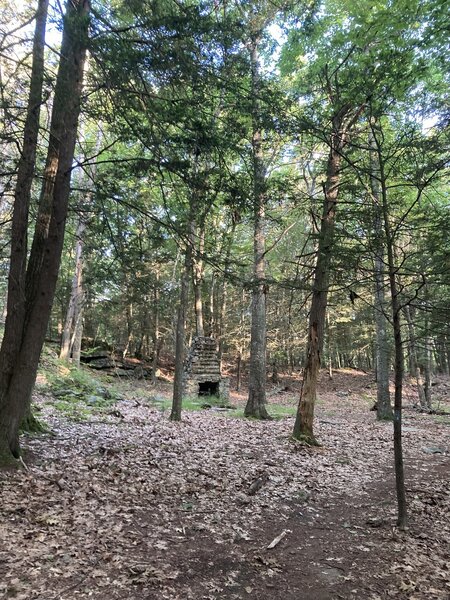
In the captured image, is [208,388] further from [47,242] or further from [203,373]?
[47,242]

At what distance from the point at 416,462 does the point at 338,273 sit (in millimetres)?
4876

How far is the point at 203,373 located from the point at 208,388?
3.14 feet

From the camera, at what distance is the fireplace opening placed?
59.3ft

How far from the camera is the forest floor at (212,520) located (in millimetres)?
3439

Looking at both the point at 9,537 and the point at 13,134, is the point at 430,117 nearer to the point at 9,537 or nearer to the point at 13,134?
the point at 13,134

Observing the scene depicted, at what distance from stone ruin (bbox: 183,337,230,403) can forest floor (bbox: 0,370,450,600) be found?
883 cm

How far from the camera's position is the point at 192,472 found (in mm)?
6285

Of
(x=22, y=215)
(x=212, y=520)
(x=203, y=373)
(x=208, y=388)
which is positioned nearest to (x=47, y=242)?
(x=22, y=215)

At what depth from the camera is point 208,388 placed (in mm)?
18250

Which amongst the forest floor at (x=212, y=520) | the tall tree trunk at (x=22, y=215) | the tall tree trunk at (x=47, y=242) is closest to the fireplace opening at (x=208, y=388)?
the forest floor at (x=212, y=520)

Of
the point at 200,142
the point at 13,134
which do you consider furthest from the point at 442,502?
the point at 13,134

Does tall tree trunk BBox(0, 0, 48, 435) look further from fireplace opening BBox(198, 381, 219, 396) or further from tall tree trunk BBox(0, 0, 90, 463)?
fireplace opening BBox(198, 381, 219, 396)

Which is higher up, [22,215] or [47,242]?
[22,215]

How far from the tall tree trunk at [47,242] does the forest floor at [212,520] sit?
2.99 ft
